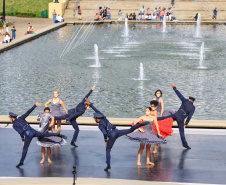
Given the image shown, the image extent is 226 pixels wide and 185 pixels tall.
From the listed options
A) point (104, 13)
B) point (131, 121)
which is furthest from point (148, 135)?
point (104, 13)

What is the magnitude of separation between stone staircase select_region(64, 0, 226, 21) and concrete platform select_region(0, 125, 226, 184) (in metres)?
44.4

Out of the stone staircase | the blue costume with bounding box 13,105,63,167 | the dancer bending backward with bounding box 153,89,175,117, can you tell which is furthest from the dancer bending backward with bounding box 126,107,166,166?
the stone staircase

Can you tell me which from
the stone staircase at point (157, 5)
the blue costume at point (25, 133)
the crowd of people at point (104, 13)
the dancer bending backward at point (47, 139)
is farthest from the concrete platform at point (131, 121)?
the stone staircase at point (157, 5)

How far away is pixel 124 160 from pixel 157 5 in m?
51.8

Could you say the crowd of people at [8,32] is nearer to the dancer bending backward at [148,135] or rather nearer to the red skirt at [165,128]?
the red skirt at [165,128]

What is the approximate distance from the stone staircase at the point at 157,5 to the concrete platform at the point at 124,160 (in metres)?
44.4

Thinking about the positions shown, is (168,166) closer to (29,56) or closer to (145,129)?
(145,129)

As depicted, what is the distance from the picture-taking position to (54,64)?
2870 cm

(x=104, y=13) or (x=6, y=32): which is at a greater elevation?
(x=104, y=13)

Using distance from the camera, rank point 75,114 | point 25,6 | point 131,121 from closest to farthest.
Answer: point 75,114
point 131,121
point 25,6

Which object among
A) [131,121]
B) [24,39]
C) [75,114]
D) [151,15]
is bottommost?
[131,121]

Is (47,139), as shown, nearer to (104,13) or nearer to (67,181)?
(67,181)

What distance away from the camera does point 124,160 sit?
1269 cm

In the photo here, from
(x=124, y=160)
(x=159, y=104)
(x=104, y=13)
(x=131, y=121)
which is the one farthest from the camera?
(x=104, y=13)
